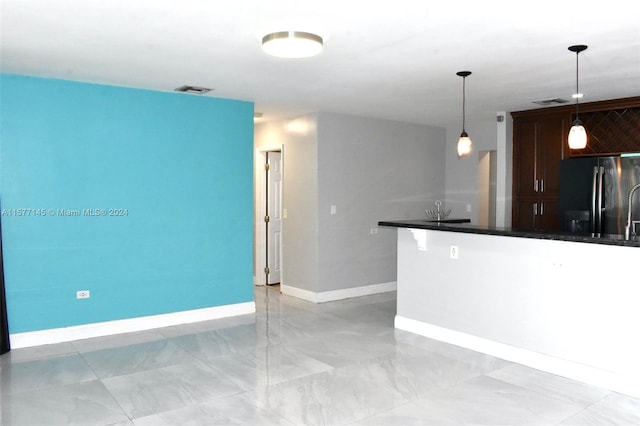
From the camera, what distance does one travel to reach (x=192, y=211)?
542cm

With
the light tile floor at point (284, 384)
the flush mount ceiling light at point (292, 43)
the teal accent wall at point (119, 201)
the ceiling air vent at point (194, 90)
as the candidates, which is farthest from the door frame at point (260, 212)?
the flush mount ceiling light at point (292, 43)

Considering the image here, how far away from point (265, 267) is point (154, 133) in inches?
120

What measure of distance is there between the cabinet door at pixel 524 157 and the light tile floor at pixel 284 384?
278cm

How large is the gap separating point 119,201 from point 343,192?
2.85 m

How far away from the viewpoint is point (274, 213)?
7523mm

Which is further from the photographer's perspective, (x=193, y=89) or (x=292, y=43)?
(x=193, y=89)

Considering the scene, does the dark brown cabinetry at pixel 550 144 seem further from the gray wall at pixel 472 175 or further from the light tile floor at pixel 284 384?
the light tile floor at pixel 284 384

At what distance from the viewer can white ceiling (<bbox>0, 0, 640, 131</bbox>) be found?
2891mm

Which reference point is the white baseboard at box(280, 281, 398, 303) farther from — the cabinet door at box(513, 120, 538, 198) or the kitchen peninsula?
the cabinet door at box(513, 120, 538, 198)

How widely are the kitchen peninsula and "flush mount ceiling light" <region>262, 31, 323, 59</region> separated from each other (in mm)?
2107

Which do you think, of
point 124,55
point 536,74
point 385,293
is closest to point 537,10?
point 536,74

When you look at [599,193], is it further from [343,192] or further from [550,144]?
[343,192]

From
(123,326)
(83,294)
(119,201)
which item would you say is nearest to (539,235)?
(119,201)

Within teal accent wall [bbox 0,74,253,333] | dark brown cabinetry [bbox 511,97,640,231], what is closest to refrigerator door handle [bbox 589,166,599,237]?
dark brown cabinetry [bbox 511,97,640,231]
